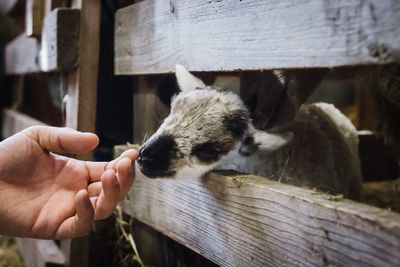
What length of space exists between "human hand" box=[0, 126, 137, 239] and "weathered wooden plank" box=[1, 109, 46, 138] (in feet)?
4.65

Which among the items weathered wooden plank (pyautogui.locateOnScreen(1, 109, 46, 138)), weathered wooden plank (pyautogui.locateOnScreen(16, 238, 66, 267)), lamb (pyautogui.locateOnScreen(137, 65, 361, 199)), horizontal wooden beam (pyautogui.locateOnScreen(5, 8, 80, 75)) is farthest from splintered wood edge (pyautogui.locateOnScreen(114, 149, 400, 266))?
weathered wooden plank (pyautogui.locateOnScreen(1, 109, 46, 138))

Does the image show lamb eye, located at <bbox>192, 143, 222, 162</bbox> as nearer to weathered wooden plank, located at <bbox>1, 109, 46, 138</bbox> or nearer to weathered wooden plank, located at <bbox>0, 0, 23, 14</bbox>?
weathered wooden plank, located at <bbox>1, 109, 46, 138</bbox>

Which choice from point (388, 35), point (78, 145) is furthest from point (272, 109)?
point (388, 35)

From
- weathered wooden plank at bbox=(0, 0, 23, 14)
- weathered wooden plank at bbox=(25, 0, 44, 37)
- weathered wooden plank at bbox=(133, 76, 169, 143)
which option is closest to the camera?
weathered wooden plank at bbox=(133, 76, 169, 143)

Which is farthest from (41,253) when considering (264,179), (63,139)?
(264,179)

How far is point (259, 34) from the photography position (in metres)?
1.30

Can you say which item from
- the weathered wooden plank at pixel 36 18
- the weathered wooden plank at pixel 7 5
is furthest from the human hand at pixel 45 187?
the weathered wooden plank at pixel 7 5

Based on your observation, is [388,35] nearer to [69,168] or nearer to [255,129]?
[255,129]

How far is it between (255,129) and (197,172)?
36 centimetres

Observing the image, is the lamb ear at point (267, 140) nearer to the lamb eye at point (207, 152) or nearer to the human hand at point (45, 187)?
the lamb eye at point (207, 152)

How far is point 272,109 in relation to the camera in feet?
6.17

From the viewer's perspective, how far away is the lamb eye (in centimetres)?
156

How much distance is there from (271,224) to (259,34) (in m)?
0.50

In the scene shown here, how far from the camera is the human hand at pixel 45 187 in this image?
1.47 metres
